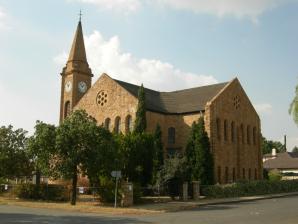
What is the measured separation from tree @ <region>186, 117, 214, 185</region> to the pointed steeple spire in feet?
82.3

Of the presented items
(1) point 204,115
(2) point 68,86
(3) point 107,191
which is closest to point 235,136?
(1) point 204,115

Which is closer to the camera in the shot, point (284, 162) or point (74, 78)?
point (74, 78)

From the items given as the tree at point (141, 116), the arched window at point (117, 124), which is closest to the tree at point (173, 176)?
A: the tree at point (141, 116)

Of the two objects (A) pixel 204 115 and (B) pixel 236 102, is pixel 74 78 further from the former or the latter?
(B) pixel 236 102

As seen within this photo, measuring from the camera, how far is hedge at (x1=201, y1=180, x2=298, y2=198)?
1485 inches

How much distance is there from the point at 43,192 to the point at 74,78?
1077 inches

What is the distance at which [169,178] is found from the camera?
35.2 m

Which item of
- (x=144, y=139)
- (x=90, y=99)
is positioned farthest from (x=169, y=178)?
(x=90, y=99)

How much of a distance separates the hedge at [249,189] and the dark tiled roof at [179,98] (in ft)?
34.1

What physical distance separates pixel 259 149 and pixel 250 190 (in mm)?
12586

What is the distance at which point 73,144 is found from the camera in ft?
97.0

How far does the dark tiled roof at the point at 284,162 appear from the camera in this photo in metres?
Answer: 80.6

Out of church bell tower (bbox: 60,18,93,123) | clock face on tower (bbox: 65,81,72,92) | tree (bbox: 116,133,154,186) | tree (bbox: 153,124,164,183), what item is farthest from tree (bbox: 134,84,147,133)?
clock face on tower (bbox: 65,81,72,92)

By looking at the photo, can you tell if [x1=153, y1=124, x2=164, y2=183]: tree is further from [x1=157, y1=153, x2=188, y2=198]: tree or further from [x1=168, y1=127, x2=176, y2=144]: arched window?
[x1=168, y1=127, x2=176, y2=144]: arched window
